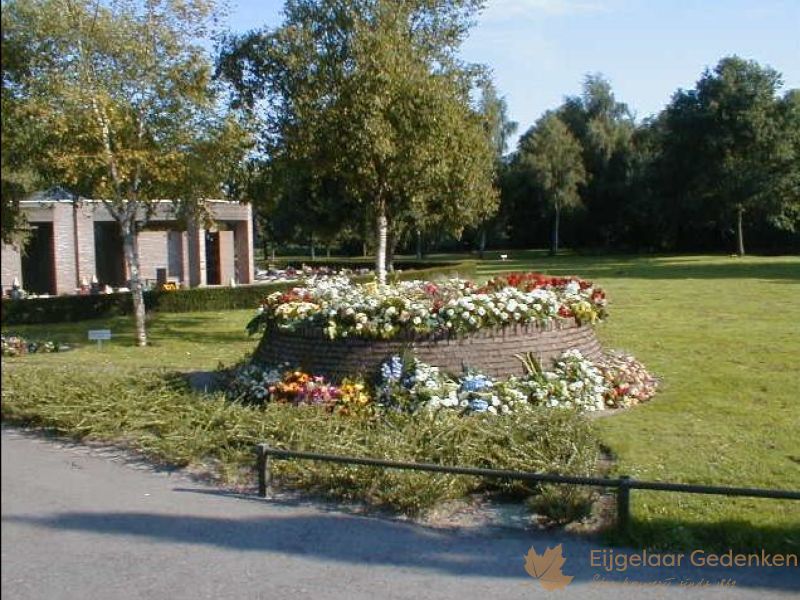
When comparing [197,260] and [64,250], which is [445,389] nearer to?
[64,250]

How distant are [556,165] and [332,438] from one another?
56.7 metres

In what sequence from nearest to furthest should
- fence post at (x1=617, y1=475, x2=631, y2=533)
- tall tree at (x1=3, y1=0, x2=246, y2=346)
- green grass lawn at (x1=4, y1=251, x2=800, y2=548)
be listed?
fence post at (x1=617, y1=475, x2=631, y2=533), green grass lawn at (x1=4, y1=251, x2=800, y2=548), tall tree at (x1=3, y1=0, x2=246, y2=346)

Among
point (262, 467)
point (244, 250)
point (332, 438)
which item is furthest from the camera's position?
point (244, 250)

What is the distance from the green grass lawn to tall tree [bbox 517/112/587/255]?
111 feet

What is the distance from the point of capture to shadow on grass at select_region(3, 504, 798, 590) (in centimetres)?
554

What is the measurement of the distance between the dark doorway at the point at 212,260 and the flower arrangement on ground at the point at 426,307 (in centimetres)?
2858

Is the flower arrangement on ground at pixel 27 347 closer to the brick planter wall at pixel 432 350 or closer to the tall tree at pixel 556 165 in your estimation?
the brick planter wall at pixel 432 350

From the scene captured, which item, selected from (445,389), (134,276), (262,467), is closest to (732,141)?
(134,276)

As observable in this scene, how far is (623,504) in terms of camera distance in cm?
598

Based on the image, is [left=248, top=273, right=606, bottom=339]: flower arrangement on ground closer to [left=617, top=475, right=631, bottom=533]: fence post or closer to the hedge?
[left=617, top=475, right=631, bottom=533]: fence post

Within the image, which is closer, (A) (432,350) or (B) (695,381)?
(A) (432,350)

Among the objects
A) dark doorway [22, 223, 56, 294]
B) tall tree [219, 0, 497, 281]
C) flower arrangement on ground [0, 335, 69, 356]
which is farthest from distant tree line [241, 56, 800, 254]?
flower arrangement on ground [0, 335, 69, 356]

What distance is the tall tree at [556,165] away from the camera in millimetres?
62375

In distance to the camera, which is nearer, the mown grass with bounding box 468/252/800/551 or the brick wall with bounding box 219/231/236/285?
the mown grass with bounding box 468/252/800/551
